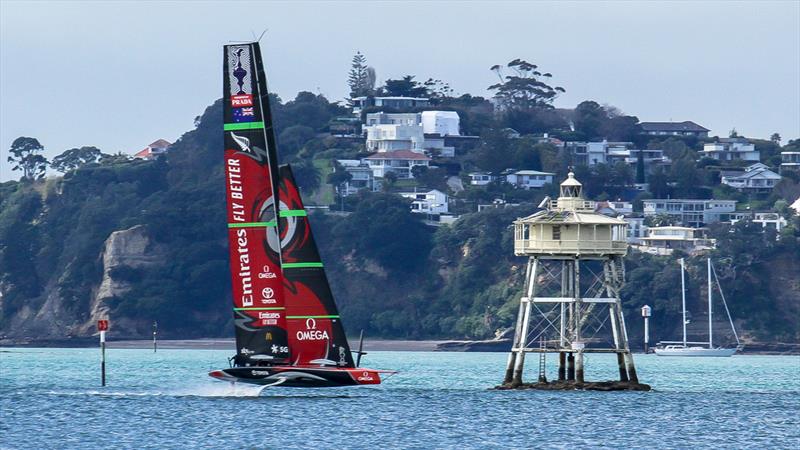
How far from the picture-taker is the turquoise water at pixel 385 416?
1805 inches

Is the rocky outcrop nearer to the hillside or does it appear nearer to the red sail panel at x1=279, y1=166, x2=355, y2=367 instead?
the hillside

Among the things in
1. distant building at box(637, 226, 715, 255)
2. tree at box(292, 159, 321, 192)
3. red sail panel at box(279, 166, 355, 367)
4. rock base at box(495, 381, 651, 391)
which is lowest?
rock base at box(495, 381, 651, 391)

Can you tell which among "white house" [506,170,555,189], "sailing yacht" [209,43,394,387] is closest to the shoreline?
"white house" [506,170,555,189]

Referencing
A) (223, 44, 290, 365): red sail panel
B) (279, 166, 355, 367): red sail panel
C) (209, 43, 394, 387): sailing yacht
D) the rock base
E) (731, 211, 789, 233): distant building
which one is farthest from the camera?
(731, 211, 789, 233): distant building

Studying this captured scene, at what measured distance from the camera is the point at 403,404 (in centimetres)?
5825

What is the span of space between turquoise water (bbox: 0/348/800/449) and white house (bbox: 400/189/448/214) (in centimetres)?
10934

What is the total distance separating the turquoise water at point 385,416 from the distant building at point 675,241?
90525 millimetres

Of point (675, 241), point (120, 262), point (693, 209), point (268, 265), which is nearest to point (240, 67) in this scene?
point (268, 265)

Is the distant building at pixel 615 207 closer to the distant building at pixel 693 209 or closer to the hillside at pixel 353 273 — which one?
the distant building at pixel 693 209

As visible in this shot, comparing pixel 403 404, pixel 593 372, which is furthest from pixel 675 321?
pixel 403 404

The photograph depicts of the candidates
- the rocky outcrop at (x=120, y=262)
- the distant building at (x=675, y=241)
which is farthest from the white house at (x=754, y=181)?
the rocky outcrop at (x=120, y=262)

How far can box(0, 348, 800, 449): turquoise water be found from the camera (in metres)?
45.8

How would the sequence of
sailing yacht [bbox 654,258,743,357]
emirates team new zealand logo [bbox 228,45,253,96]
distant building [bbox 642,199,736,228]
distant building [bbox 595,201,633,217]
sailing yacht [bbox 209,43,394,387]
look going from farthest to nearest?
distant building [bbox 642,199,736,228]
distant building [bbox 595,201,633,217]
sailing yacht [bbox 654,258,743,357]
sailing yacht [bbox 209,43,394,387]
emirates team new zealand logo [bbox 228,45,253,96]

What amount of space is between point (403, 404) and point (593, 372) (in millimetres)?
38439
